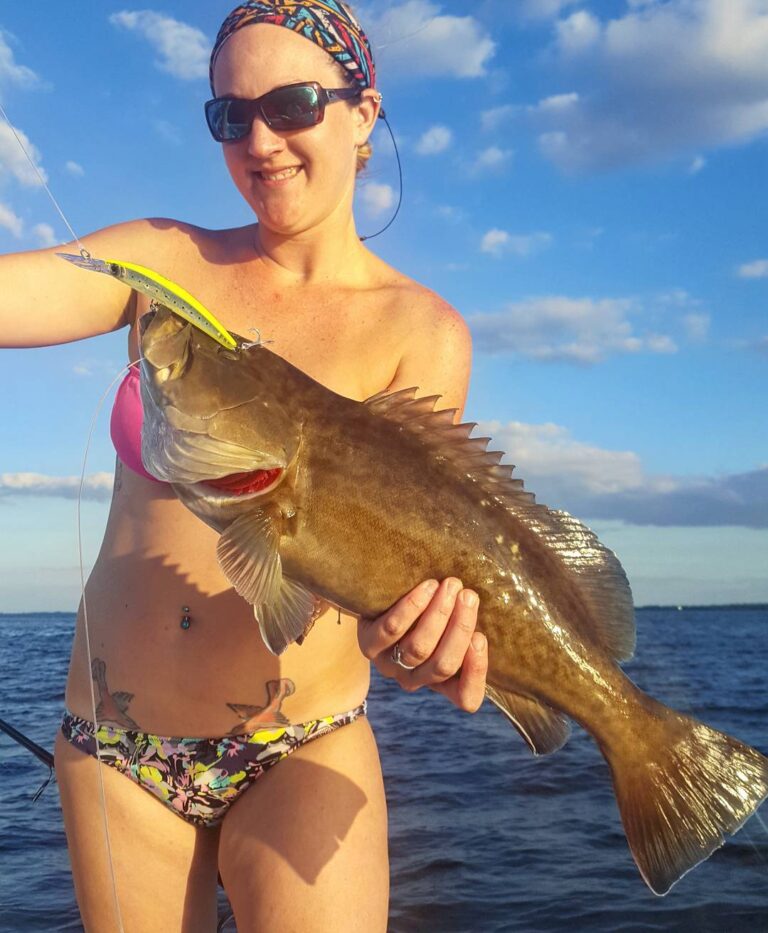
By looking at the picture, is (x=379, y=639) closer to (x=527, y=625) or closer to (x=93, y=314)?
(x=527, y=625)

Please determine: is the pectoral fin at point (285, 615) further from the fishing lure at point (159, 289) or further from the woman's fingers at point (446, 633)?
the fishing lure at point (159, 289)

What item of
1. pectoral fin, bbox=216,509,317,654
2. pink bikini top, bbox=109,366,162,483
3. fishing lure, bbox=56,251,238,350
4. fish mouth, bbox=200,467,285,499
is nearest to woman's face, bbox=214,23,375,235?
fishing lure, bbox=56,251,238,350

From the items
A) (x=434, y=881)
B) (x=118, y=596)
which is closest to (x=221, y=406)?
(x=118, y=596)

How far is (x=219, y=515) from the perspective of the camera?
291 centimetres

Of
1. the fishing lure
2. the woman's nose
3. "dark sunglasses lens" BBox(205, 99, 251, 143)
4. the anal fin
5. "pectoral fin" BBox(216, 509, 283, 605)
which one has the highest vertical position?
"dark sunglasses lens" BBox(205, 99, 251, 143)

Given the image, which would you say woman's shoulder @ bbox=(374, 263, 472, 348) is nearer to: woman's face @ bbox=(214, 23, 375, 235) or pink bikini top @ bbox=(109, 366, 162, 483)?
woman's face @ bbox=(214, 23, 375, 235)

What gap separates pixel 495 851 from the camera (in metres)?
9.06

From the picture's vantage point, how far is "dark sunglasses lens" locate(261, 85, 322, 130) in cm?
332

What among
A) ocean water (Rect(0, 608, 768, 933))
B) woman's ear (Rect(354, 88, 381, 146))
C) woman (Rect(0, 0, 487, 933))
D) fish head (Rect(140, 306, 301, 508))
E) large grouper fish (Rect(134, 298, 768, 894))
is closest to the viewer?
large grouper fish (Rect(134, 298, 768, 894))

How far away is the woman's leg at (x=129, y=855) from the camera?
319cm

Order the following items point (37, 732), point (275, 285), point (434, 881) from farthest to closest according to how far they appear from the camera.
→ point (37, 732) < point (434, 881) < point (275, 285)

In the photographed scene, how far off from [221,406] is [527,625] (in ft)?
4.14

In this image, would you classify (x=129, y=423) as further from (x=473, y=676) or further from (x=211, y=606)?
(x=473, y=676)

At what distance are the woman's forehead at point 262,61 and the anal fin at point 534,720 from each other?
2419 millimetres
